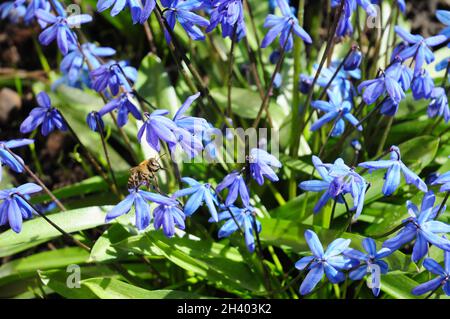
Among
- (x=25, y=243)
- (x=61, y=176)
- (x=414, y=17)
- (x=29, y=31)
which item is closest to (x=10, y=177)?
(x=61, y=176)

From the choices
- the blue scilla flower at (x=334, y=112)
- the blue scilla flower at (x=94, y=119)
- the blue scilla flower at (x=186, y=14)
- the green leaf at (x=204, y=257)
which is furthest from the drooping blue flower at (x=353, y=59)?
the blue scilla flower at (x=94, y=119)

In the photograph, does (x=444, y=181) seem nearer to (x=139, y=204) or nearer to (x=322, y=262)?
(x=322, y=262)

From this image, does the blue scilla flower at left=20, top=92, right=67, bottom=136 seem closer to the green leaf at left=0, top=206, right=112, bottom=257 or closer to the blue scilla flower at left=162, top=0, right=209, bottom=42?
the green leaf at left=0, top=206, right=112, bottom=257

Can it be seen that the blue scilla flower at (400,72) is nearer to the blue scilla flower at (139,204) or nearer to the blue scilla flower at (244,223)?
the blue scilla flower at (244,223)

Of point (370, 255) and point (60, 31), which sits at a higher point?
point (60, 31)

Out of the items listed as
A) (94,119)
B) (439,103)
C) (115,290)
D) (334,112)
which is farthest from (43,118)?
(439,103)

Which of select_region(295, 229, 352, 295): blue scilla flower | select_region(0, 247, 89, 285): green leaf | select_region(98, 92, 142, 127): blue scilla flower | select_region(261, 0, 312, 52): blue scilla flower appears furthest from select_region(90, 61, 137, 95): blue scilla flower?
select_region(295, 229, 352, 295): blue scilla flower
